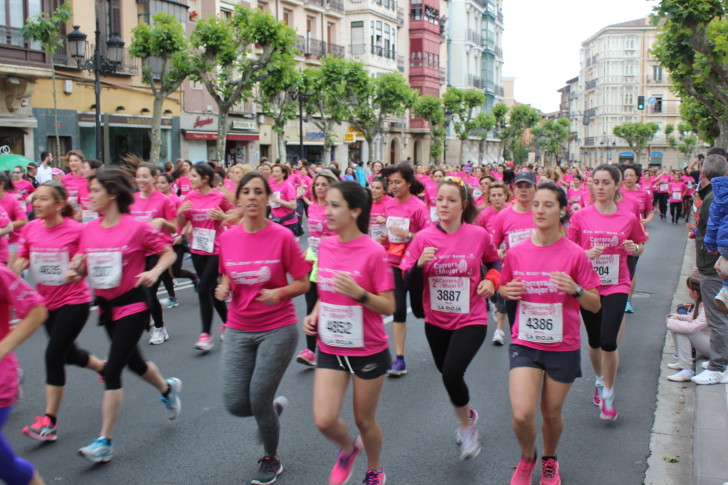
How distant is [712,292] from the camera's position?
7148 millimetres

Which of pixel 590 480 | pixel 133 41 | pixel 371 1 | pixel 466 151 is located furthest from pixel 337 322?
pixel 466 151

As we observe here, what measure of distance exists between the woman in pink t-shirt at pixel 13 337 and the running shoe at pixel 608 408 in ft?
13.5

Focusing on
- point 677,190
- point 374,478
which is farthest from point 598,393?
point 677,190

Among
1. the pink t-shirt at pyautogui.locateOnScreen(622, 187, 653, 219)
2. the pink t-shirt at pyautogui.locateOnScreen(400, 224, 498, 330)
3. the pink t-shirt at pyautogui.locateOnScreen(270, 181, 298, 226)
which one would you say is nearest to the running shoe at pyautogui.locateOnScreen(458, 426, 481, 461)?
the pink t-shirt at pyautogui.locateOnScreen(400, 224, 498, 330)

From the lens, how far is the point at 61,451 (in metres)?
5.30

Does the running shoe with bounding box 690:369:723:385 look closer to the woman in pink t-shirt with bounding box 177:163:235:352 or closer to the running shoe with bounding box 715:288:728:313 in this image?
the running shoe with bounding box 715:288:728:313

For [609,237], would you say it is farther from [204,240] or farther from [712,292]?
[204,240]

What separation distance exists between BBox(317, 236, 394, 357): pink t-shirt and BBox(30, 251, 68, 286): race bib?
211 cm

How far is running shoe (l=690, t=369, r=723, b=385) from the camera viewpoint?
6.85m

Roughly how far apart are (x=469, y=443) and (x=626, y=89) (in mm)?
108634

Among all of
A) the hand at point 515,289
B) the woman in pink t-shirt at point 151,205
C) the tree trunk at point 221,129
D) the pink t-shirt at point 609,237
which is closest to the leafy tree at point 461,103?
the tree trunk at point 221,129

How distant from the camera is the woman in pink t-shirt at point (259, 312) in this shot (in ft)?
15.2

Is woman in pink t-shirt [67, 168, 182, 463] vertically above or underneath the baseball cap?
underneath

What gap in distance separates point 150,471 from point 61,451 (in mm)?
791
